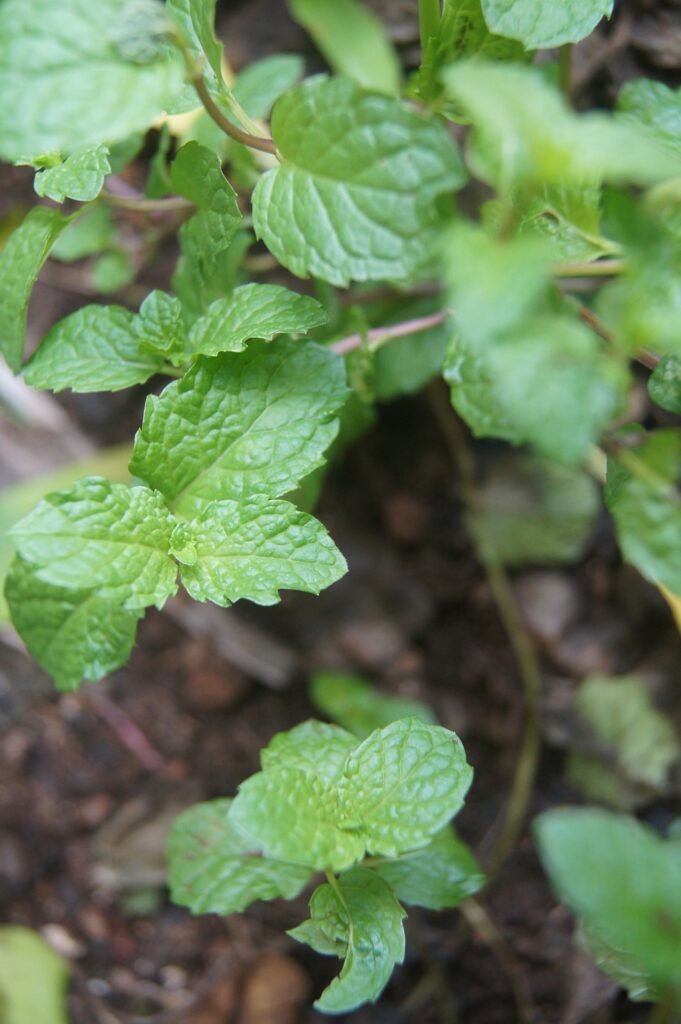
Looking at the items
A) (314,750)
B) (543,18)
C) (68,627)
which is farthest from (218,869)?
(543,18)

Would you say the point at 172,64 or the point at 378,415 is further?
the point at 378,415

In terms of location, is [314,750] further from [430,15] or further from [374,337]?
[430,15]

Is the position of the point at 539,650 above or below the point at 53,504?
below

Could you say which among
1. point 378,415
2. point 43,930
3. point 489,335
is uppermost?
point 489,335

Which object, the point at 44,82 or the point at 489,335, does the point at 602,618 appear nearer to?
the point at 489,335

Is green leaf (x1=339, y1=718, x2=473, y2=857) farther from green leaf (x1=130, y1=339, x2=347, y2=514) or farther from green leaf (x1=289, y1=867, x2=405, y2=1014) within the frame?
green leaf (x1=130, y1=339, x2=347, y2=514)

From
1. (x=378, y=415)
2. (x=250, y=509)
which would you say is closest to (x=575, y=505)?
(x=378, y=415)
